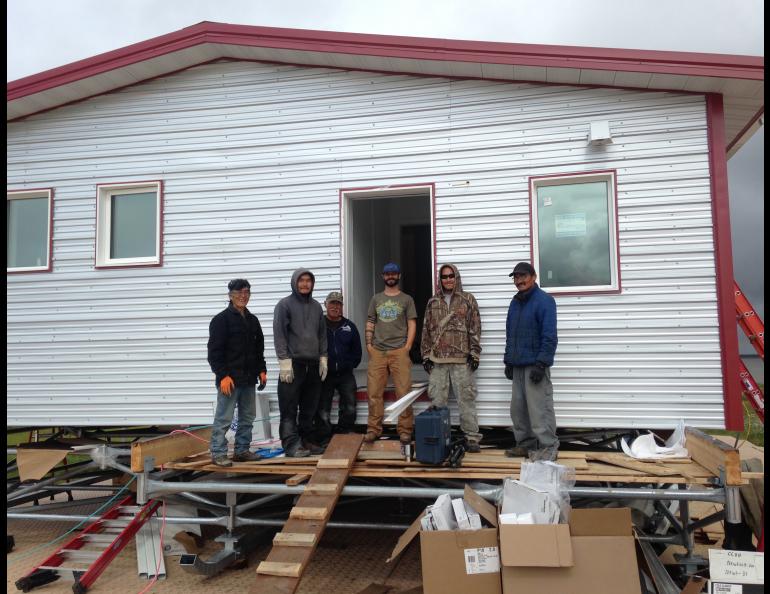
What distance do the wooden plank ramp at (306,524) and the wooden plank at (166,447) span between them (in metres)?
1.55

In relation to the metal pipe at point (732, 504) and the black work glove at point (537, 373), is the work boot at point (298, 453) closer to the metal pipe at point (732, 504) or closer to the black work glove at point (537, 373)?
the black work glove at point (537, 373)

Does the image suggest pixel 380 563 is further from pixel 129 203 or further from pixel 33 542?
pixel 129 203

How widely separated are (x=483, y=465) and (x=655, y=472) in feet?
4.69

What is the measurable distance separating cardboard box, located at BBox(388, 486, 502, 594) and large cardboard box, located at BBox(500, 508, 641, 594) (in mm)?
143

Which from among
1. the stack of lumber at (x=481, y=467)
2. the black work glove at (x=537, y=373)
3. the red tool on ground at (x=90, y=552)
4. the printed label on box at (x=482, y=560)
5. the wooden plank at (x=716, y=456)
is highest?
the black work glove at (x=537, y=373)

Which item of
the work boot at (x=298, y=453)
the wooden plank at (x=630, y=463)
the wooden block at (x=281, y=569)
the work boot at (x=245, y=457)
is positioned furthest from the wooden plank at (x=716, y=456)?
the work boot at (x=245, y=457)

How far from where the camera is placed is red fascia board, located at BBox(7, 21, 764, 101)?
230 inches

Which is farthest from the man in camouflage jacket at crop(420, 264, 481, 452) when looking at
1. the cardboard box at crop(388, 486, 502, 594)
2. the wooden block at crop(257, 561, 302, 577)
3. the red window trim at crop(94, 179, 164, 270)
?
the red window trim at crop(94, 179, 164, 270)

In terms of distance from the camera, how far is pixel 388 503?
8.73 meters

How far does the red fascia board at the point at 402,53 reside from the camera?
585 cm

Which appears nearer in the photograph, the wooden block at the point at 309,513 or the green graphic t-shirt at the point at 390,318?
the wooden block at the point at 309,513

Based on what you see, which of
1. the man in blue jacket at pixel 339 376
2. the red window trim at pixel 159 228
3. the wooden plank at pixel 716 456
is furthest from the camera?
the red window trim at pixel 159 228

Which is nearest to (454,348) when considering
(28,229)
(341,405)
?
(341,405)

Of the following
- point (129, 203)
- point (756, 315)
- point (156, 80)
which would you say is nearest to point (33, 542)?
point (129, 203)
